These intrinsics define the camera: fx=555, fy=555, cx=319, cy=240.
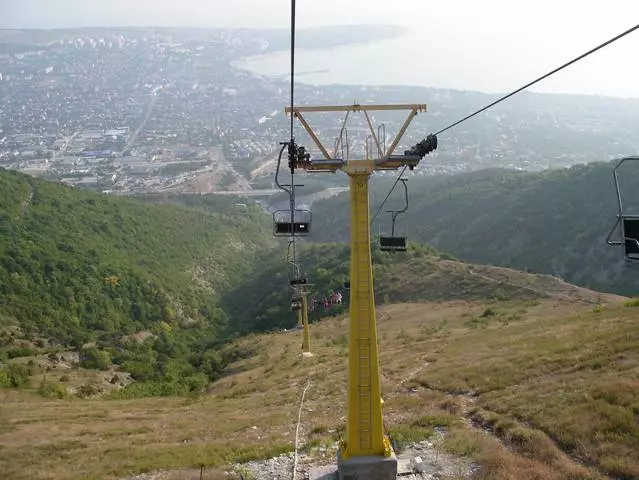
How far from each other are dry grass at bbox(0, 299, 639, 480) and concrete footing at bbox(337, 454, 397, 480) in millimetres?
1639

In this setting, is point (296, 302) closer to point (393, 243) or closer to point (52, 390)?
point (393, 243)

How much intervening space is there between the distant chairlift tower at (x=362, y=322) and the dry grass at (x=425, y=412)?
2032 millimetres

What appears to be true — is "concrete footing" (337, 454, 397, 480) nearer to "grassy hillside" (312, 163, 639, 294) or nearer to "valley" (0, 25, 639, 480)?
"valley" (0, 25, 639, 480)

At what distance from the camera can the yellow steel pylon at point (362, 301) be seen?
895cm

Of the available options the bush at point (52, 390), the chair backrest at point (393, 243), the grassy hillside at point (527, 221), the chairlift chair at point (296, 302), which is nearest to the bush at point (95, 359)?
the bush at point (52, 390)

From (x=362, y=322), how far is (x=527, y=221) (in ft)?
245

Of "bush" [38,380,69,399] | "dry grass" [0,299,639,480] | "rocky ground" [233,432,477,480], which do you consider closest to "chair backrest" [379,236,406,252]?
"dry grass" [0,299,639,480]

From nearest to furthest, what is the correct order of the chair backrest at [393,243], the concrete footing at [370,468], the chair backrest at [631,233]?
1. the chair backrest at [631,233]
2. the concrete footing at [370,468]
3. the chair backrest at [393,243]

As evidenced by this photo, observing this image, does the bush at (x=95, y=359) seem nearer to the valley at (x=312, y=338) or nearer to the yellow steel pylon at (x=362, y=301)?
the valley at (x=312, y=338)

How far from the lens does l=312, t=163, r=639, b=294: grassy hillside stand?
2544 inches

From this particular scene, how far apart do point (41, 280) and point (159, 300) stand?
11.7m

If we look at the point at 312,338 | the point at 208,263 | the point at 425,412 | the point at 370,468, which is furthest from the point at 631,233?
the point at 208,263

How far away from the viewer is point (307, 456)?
36.8 feet

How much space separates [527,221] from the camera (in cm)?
7775
